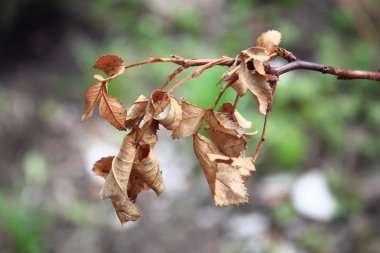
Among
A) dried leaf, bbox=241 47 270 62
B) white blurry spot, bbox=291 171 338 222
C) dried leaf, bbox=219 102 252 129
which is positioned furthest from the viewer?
white blurry spot, bbox=291 171 338 222

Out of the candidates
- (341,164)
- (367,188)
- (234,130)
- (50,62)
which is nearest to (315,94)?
(341,164)

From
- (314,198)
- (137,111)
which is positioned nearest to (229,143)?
(137,111)

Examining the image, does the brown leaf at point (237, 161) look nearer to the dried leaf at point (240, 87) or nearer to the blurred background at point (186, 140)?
the dried leaf at point (240, 87)

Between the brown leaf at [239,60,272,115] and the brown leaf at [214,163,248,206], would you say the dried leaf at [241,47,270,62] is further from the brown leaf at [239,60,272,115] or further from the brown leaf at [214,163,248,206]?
the brown leaf at [214,163,248,206]

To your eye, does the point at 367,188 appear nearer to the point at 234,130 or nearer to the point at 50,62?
the point at 234,130

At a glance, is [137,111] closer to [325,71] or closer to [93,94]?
Result: [93,94]

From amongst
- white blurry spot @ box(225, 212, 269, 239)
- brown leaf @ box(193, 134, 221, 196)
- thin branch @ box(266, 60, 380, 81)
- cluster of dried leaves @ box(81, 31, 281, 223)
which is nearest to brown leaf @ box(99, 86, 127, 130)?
cluster of dried leaves @ box(81, 31, 281, 223)

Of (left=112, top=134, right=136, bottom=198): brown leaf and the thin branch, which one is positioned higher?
the thin branch
